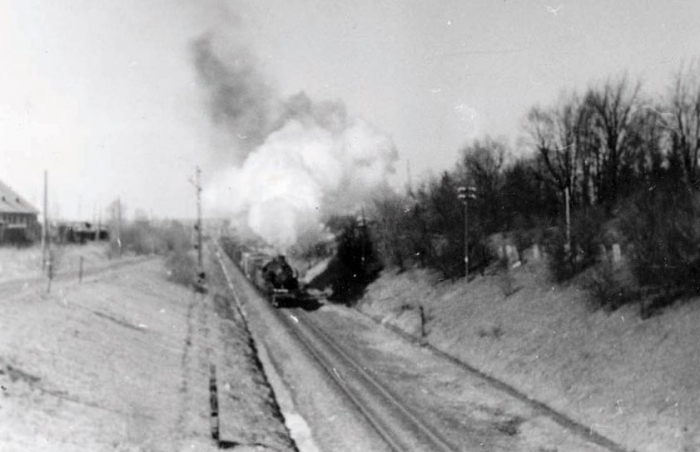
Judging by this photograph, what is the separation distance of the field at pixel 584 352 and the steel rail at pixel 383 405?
142 inches

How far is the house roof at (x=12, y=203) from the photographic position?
67.7m

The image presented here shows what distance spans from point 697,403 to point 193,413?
35.1ft

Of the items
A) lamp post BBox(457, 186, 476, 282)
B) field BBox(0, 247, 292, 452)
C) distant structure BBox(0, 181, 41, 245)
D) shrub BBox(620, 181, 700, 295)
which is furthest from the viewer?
distant structure BBox(0, 181, 41, 245)

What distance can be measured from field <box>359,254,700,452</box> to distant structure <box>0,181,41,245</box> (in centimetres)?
4526

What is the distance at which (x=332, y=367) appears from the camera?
61.6 ft

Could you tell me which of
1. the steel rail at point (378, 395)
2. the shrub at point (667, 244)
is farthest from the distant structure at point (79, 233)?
the shrub at point (667, 244)

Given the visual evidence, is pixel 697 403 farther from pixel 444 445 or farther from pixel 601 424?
pixel 444 445

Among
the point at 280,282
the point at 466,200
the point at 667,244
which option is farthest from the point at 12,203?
the point at 667,244

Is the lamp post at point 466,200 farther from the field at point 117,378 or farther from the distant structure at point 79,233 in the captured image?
the distant structure at point 79,233

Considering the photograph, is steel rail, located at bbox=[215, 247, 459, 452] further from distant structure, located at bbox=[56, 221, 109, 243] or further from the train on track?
distant structure, located at bbox=[56, 221, 109, 243]

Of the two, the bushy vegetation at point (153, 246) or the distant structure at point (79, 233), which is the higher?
the distant structure at point (79, 233)

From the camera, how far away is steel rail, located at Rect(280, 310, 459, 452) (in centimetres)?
1218

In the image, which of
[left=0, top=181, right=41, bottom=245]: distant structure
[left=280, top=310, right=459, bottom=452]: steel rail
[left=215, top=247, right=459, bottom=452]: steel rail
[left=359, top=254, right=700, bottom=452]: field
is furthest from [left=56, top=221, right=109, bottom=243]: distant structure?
[left=359, top=254, right=700, bottom=452]: field

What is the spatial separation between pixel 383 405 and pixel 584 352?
234 inches
